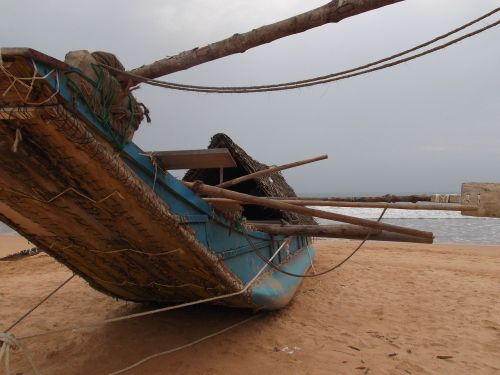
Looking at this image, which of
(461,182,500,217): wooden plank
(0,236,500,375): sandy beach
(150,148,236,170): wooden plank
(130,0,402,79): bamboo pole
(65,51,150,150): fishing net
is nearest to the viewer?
(65,51,150,150): fishing net

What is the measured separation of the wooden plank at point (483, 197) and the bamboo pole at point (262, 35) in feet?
5.05

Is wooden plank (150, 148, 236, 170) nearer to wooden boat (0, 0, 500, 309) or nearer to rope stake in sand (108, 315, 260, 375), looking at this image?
wooden boat (0, 0, 500, 309)

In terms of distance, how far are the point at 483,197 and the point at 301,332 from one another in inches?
97.1

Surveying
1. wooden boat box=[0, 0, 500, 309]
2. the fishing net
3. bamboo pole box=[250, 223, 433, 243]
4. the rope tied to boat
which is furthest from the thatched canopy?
the rope tied to boat

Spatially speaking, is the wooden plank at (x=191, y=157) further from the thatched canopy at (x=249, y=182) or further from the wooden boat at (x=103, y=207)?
the thatched canopy at (x=249, y=182)

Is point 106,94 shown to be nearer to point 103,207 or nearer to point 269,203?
point 103,207

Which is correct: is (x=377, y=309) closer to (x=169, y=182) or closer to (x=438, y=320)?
(x=438, y=320)

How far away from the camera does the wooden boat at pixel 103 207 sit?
6.44ft

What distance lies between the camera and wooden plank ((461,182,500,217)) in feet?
9.15

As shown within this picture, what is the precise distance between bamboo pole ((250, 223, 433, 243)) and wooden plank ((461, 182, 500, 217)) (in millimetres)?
913

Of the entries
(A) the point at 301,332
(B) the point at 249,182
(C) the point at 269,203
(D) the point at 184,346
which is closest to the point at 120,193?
(C) the point at 269,203

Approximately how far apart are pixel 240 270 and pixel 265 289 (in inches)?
20.7

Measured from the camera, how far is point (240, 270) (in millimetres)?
3990

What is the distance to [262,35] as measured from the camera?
291cm
